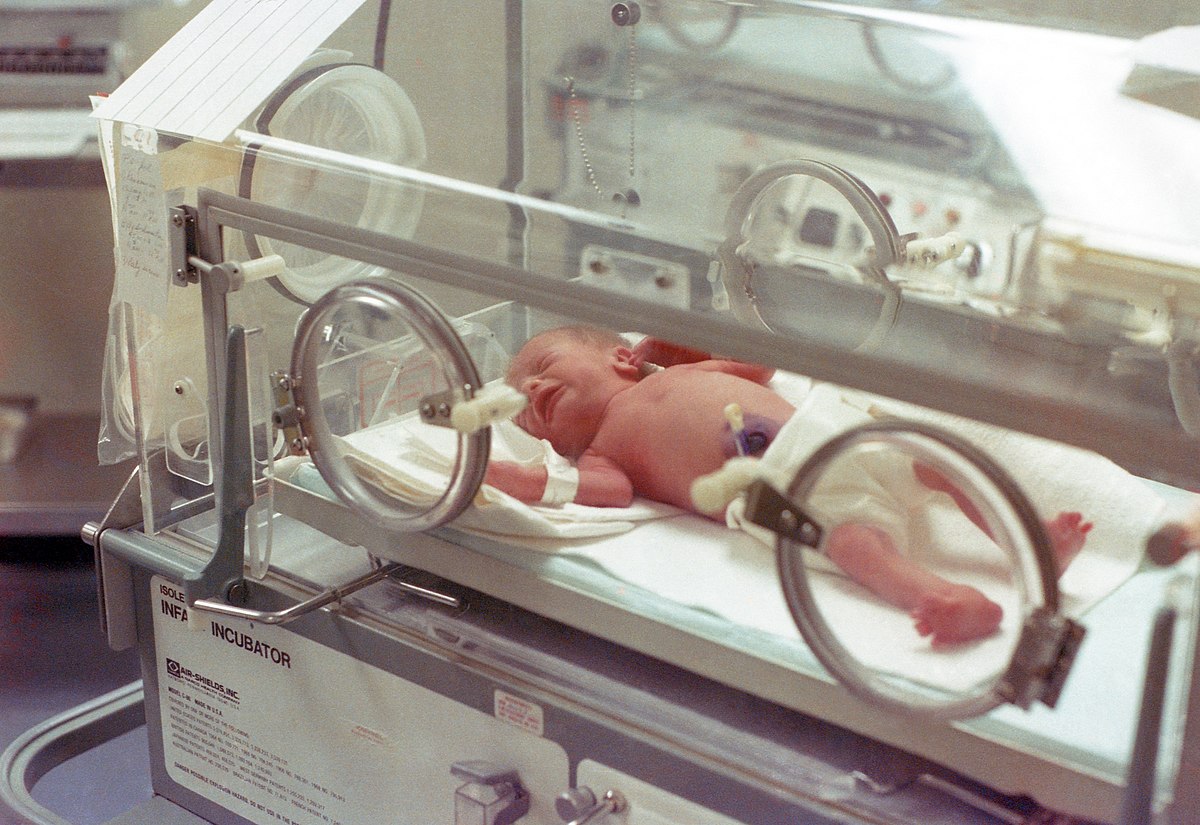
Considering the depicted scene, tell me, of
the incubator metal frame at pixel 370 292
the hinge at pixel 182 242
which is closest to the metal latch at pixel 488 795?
the incubator metal frame at pixel 370 292

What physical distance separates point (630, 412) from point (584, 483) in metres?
0.10

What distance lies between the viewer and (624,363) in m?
1.37

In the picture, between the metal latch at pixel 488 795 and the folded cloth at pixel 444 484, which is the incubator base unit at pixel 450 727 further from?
the folded cloth at pixel 444 484

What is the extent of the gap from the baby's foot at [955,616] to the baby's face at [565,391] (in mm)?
481

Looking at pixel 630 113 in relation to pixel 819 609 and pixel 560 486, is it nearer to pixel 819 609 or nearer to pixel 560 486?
pixel 560 486

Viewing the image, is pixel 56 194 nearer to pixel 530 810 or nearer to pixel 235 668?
pixel 235 668

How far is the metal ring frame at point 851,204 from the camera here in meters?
1.25

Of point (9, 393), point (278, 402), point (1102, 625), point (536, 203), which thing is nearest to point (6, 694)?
point (9, 393)

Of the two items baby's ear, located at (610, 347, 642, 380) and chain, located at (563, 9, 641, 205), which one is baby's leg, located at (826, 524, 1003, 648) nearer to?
baby's ear, located at (610, 347, 642, 380)

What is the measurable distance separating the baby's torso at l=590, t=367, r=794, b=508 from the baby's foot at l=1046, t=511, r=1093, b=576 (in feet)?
0.94

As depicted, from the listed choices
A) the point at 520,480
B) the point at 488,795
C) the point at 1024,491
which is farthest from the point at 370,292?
the point at 1024,491

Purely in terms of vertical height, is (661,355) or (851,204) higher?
(851,204)

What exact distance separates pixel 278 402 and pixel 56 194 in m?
1.47

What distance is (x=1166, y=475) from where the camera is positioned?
841 millimetres
